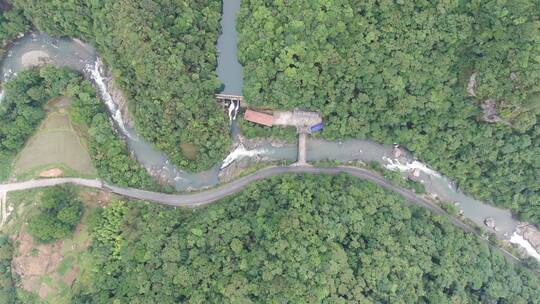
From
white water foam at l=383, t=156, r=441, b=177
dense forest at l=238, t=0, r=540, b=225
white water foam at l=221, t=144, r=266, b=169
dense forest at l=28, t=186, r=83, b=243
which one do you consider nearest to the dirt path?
dense forest at l=28, t=186, r=83, b=243

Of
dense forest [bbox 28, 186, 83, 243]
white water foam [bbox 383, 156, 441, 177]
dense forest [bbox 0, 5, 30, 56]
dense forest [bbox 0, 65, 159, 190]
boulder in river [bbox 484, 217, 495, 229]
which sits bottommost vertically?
boulder in river [bbox 484, 217, 495, 229]

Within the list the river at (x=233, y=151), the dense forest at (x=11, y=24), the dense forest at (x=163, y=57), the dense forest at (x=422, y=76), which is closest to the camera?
the dense forest at (x=422, y=76)

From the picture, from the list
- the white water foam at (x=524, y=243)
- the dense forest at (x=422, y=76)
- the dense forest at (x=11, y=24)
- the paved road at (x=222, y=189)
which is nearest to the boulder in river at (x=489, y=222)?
the paved road at (x=222, y=189)

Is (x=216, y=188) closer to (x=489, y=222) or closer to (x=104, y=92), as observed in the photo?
(x=104, y=92)

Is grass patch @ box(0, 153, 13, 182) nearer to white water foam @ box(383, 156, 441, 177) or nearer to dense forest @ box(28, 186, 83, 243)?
dense forest @ box(28, 186, 83, 243)

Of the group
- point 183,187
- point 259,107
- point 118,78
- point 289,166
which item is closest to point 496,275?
point 289,166

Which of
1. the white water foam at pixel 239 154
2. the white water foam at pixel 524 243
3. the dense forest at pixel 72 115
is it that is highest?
the dense forest at pixel 72 115

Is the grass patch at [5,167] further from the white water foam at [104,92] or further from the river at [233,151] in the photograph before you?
the white water foam at [104,92]

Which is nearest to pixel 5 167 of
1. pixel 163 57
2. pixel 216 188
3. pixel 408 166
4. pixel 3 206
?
pixel 3 206
